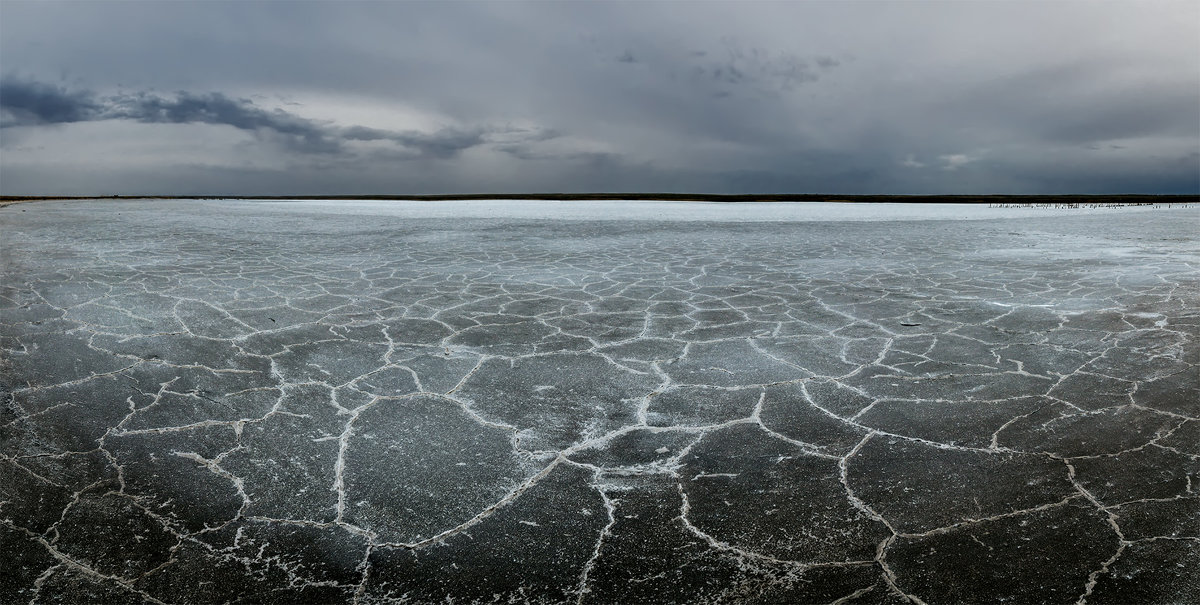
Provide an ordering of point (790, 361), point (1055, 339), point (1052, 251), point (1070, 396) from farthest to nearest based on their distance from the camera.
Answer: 1. point (1052, 251)
2. point (1055, 339)
3. point (790, 361)
4. point (1070, 396)

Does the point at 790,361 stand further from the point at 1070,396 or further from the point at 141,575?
the point at 141,575

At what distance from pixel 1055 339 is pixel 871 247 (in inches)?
206

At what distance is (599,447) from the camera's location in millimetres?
2330

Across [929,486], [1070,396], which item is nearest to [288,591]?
[929,486]

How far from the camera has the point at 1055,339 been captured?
11.9ft

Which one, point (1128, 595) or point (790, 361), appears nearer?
point (1128, 595)

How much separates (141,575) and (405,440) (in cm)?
88

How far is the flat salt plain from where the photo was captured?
1.66 metres

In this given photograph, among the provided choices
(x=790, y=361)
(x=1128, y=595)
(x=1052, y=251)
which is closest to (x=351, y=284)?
(x=790, y=361)

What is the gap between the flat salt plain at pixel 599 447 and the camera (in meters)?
1.66

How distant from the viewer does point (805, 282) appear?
5648 mm

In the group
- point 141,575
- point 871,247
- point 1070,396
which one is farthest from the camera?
point 871,247

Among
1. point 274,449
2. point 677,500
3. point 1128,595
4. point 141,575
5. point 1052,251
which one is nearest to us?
point 1128,595

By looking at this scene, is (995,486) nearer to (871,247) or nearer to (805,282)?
(805,282)
